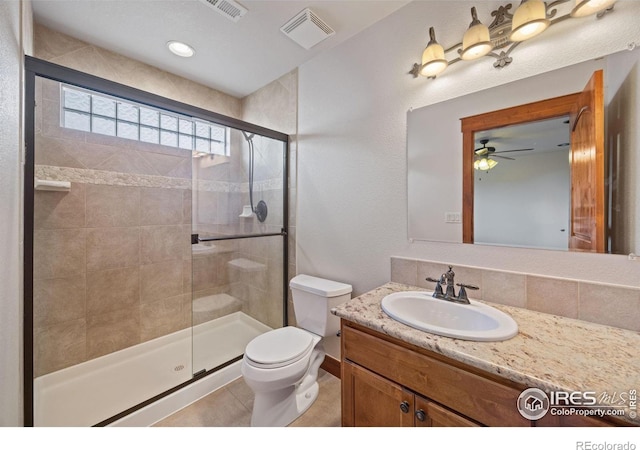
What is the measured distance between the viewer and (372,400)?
1.04 meters

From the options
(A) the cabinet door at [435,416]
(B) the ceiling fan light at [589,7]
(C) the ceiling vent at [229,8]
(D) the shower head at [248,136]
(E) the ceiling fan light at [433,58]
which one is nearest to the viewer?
(A) the cabinet door at [435,416]

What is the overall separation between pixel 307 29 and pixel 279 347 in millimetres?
2025

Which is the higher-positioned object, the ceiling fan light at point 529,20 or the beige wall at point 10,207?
the ceiling fan light at point 529,20

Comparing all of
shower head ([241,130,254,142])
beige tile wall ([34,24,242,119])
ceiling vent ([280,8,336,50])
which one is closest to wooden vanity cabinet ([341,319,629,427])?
shower head ([241,130,254,142])

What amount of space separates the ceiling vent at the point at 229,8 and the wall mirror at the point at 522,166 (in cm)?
121

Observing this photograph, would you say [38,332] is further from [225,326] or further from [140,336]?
[225,326]

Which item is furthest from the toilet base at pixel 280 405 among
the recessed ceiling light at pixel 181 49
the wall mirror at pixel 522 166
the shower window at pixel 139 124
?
the recessed ceiling light at pixel 181 49

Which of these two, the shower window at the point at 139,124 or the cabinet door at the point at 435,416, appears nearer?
the cabinet door at the point at 435,416

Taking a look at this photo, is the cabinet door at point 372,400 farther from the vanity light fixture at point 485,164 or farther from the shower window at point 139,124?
the shower window at point 139,124

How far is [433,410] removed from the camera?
0.87m

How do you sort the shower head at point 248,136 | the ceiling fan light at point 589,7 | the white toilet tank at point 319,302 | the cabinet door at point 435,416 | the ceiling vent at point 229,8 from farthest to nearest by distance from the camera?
the shower head at point 248,136 → the white toilet tank at point 319,302 → the ceiling vent at point 229,8 → the ceiling fan light at point 589,7 → the cabinet door at point 435,416

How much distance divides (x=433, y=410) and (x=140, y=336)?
2236mm

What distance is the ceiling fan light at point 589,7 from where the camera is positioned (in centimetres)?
95
